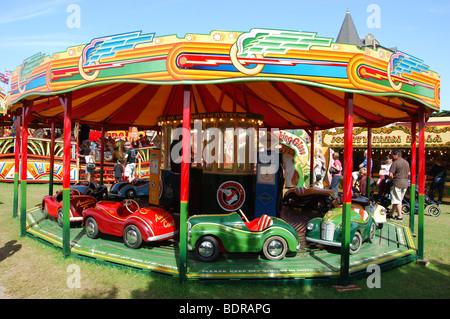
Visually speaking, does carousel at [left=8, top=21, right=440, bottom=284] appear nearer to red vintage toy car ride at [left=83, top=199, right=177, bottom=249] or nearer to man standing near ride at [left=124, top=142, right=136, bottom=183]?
red vintage toy car ride at [left=83, top=199, right=177, bottom=249]

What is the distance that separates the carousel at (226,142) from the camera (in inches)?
176

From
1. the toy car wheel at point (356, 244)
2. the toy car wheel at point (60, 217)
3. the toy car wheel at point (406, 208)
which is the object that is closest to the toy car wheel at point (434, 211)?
the toy car wheel at point (406, 208)

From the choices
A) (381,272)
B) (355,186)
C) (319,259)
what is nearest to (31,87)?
(319,259)

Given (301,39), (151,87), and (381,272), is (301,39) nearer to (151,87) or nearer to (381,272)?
(381,272)

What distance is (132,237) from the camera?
5.79 metres

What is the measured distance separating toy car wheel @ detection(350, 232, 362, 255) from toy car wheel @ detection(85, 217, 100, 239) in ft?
16.4

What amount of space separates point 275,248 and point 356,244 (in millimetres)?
1697

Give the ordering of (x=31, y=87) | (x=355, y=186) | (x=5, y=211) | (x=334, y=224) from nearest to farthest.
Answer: (x=334, y=224), (x=31, y=87), (x=5, y=211), (x=355, y=186)

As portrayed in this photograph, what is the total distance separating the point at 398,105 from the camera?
710cm

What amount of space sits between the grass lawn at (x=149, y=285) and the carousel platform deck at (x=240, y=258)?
127mm

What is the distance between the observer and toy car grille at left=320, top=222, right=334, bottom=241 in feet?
18.9

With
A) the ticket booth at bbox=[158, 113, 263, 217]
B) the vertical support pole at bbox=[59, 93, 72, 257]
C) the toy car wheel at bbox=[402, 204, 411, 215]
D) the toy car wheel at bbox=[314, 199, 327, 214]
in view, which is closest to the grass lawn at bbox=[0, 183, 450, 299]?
the vertical support pole at bbox=[59, 93, 72, 257]

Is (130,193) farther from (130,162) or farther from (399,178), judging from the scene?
(399,178)

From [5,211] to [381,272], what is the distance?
10.5m
